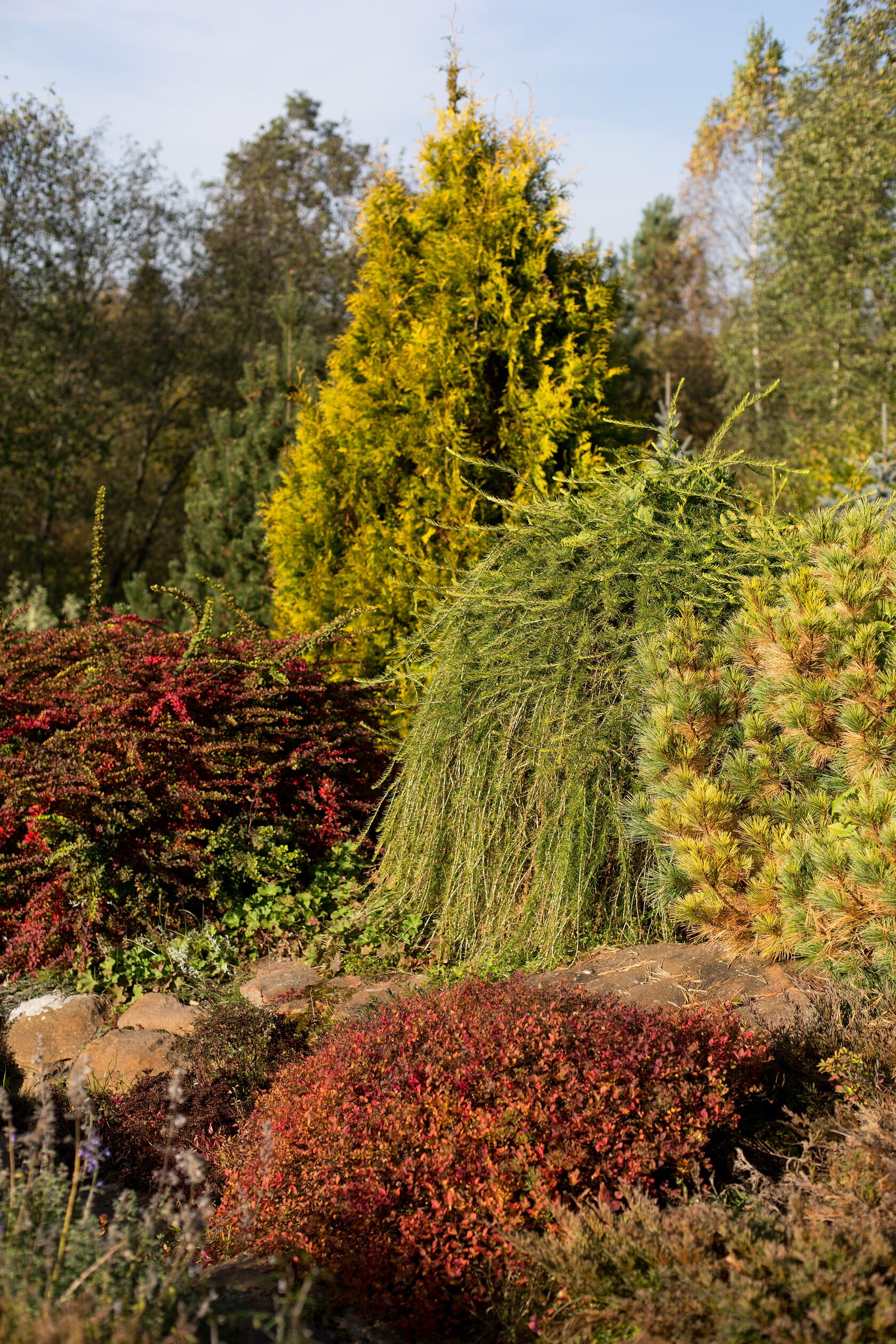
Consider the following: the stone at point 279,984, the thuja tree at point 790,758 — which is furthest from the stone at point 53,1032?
the thuja tree at point 790,758

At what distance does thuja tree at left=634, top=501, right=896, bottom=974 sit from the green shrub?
24 cm

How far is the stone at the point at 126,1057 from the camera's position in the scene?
345cm

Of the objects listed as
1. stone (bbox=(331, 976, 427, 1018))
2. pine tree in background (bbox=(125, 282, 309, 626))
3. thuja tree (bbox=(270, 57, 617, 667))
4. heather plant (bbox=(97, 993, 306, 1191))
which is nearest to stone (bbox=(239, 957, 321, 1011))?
stone (bbox=(331, 976, 427, 1018))

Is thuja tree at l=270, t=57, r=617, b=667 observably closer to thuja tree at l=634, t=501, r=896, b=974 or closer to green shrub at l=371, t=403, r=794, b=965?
green shrub at l=371, t=403, r=794, b=965

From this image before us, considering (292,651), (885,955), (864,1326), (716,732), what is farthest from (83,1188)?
(292,651)

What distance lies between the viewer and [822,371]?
17906mm

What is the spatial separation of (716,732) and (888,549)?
0.81 meters

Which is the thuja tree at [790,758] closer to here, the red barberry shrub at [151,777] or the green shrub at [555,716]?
the green shrub at [555,716]

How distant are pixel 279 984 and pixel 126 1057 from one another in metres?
0.60

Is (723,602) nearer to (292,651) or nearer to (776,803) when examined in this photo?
(776,803)

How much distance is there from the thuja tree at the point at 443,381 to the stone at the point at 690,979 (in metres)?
2.34

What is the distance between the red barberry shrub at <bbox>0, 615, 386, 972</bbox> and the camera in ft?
13.6

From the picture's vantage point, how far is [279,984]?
150 inches

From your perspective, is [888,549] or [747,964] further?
[747,964]
